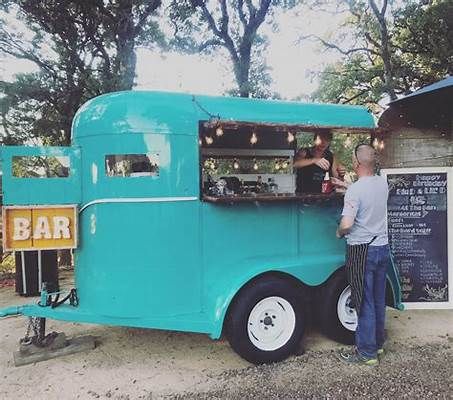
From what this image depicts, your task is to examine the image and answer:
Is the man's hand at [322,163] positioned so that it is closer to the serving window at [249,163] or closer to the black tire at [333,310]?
the serving window at [249,163]

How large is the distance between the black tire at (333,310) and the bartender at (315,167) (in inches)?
42.4

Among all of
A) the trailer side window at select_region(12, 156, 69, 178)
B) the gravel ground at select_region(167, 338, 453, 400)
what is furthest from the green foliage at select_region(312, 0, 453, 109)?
the trailer side window at select_region(12, 156, 69, 178)

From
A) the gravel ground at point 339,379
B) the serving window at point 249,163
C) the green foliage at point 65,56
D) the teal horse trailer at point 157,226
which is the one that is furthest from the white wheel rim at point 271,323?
the green foliage at point 65,56

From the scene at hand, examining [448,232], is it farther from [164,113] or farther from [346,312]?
[164,113]

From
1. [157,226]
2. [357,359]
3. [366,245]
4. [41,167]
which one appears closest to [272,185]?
[366,245]

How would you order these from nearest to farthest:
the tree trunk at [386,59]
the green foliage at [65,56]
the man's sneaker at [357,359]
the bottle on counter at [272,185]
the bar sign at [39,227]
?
1. the bar sign at [39,227]
2. the man's sneaker at [357,359]
3. the bottle on counter at [272,185]
4. the green foliage at [65,56]
5. the tree trunk at [386,59]

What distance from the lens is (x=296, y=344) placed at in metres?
4.23

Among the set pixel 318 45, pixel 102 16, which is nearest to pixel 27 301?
pixel 102 16

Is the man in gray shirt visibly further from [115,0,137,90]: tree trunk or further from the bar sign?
[115,0,137,90]: tree trunk

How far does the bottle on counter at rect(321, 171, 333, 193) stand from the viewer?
4.76m

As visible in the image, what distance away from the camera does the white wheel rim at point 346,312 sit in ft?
15.0

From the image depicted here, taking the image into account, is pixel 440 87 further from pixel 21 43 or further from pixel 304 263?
pixel 21 43

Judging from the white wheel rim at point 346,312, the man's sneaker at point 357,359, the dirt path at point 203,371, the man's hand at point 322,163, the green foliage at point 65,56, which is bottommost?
the dirt path at point 203,371

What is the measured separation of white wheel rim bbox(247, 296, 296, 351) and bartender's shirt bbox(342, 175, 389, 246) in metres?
Answer: 0.96
